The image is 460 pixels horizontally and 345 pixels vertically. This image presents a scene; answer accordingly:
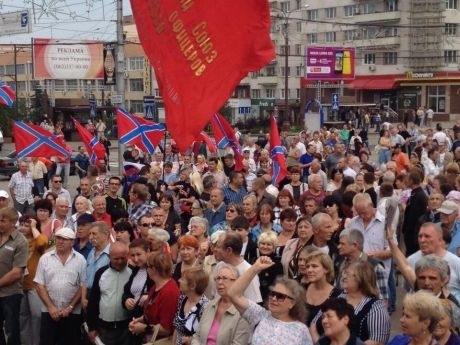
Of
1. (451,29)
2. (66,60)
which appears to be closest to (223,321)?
(66,60)

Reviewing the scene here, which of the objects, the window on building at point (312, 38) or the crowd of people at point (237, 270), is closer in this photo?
the crowd of people at point (237, 270)

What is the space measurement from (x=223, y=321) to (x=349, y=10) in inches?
2843

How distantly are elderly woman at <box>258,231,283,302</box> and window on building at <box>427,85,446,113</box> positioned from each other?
206ft

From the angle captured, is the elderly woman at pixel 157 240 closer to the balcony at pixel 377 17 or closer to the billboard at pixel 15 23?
the billboard at pixel 15 23

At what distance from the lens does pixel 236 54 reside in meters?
7.54

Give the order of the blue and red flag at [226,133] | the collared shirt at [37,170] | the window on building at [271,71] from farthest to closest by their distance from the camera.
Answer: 1. the window on building at [271,71]
2. the collared shirt at [37,170]
3. the blue and red flag at [226,133]

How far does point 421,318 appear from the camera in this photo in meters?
4.68

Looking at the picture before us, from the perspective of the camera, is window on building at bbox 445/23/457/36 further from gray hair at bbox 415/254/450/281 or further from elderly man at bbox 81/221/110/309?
gray hair at bbox 415/254/450/281

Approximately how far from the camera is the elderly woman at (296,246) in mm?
7254

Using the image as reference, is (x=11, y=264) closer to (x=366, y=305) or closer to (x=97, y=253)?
(x=97, y=253)

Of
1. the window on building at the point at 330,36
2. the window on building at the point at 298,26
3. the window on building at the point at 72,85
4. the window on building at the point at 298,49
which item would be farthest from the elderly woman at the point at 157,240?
the window on building at the point at 72,85

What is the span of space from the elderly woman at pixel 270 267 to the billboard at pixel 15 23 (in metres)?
27.5

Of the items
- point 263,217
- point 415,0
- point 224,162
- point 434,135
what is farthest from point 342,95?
point 263,217

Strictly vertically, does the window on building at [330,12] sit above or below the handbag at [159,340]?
above
